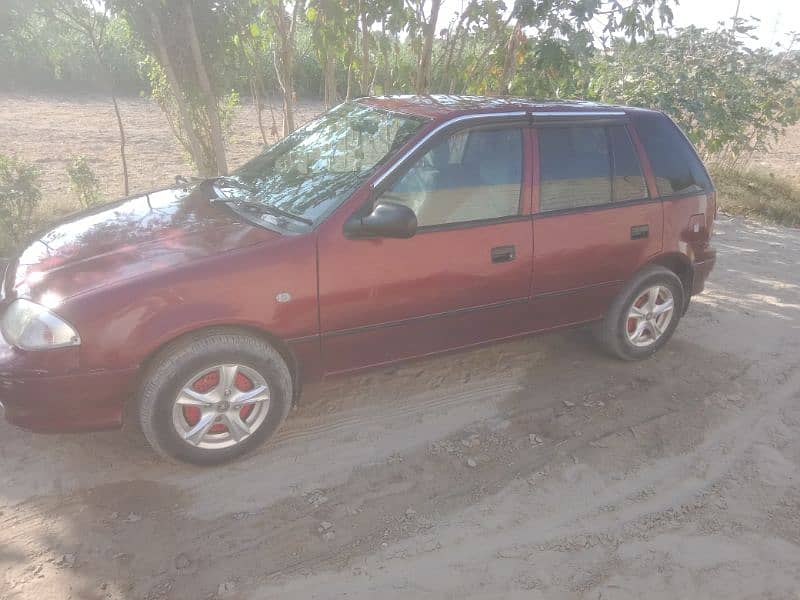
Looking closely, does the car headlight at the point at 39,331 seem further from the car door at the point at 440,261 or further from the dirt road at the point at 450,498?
the car door at the point at 440,261

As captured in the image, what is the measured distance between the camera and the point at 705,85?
28.7 feet

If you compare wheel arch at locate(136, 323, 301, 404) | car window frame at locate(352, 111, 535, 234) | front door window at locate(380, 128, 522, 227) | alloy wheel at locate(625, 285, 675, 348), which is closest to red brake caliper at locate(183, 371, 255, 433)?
wheel arch at locate(136, 323, 301, 404)

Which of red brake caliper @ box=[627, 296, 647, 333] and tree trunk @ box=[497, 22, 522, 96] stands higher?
tree trunk @ box=[497, 22, 522, 96]

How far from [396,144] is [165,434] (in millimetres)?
1874

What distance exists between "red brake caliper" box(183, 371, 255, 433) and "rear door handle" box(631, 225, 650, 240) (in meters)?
2.55

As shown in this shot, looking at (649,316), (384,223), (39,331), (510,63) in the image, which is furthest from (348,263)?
(510,63)

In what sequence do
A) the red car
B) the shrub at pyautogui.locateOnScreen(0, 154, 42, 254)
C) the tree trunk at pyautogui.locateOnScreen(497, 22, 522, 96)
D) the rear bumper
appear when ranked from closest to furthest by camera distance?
1. the red car
2. the rear bumper
3. the shrub at pyautogui.locateOnScreen(0, 154, 42, 254)
4. the tree trunk at pyautogui.locateOnScreen(497, 22, 522, 96)

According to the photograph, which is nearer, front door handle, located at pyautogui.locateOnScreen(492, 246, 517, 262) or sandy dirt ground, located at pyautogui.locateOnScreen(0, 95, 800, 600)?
sandy dirt ground, located at pyautogui.locateOnScreen(0, 95, 800, 600)

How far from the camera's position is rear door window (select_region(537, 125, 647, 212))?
380 cm

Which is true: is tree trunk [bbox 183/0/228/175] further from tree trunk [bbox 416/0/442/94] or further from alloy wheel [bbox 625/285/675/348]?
alloy wheel [bbox 625/285/675/348]

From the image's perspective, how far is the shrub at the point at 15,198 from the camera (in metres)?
5.66

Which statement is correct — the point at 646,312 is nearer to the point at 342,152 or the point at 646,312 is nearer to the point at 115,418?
the point at 342,152

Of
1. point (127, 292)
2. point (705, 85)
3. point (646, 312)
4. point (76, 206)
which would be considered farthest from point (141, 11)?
point (705, 85)

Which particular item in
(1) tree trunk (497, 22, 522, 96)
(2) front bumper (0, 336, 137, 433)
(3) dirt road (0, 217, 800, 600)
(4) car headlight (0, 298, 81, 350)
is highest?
(1) tree trunk (497, 22, 522, 96)
